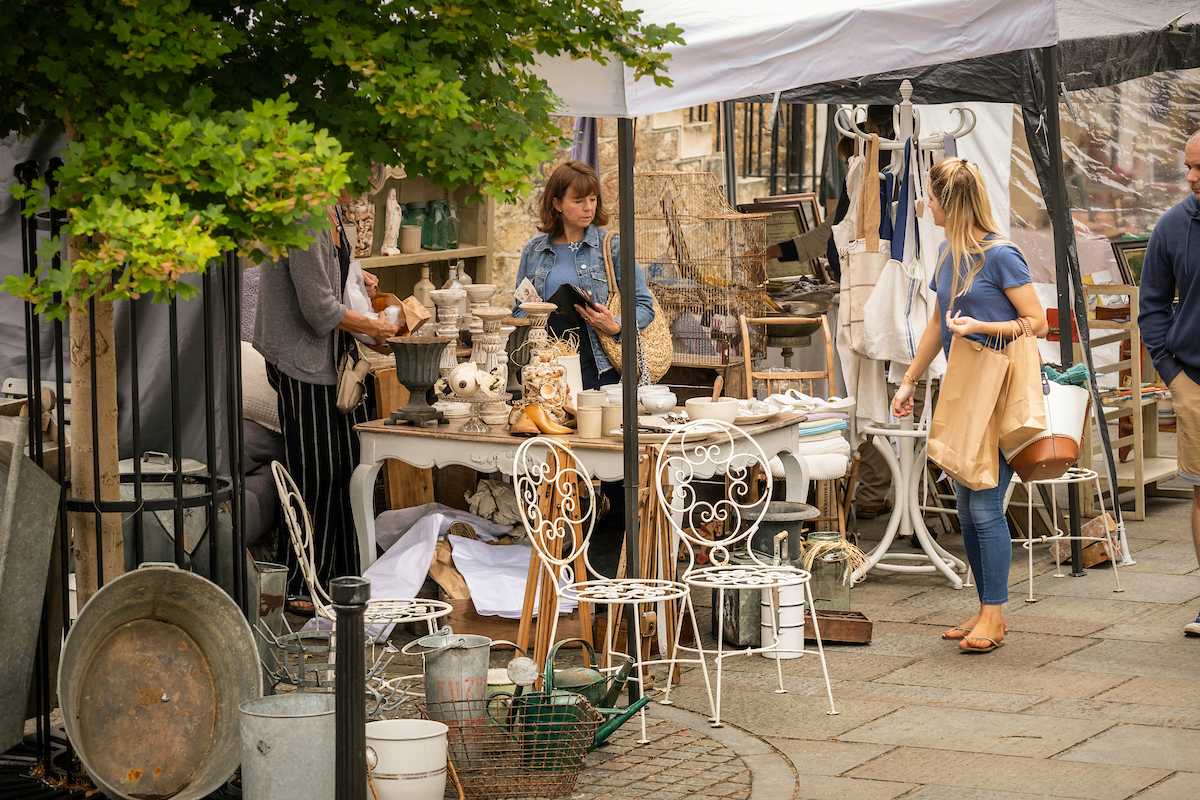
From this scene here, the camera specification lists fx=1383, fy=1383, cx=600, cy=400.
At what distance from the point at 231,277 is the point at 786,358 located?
4241mm

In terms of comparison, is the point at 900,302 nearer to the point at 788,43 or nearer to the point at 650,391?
the point at 650,391

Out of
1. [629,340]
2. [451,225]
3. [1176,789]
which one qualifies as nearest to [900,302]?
[629,340]

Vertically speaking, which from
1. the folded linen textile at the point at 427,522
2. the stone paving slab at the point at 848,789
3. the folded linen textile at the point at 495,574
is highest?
the folded linen textile at the point at 427,522

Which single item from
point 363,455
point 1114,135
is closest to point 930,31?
point 363,455

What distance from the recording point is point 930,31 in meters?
4.54

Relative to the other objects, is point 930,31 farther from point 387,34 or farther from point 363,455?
point 363,455

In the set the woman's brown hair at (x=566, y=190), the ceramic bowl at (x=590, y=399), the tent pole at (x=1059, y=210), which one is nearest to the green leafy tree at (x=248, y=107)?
the ceramic bowl at (x=590, y=399)

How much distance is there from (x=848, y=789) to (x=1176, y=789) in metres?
0.87

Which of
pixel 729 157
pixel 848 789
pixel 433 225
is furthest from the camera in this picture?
pixel 729 157

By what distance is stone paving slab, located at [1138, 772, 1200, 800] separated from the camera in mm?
3676

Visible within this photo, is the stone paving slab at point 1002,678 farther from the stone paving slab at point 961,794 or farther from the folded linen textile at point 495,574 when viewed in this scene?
the folded linen textile at point 495,574

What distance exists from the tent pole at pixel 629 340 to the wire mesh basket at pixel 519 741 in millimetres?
576

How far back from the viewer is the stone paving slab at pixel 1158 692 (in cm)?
451

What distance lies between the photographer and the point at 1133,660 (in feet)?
16.4
